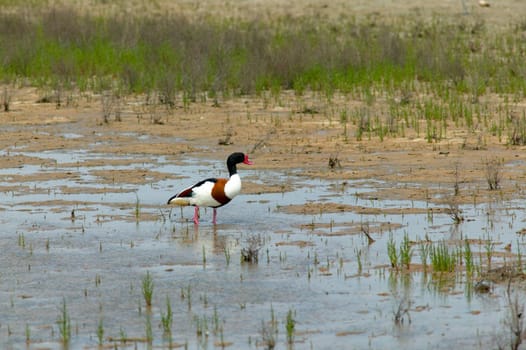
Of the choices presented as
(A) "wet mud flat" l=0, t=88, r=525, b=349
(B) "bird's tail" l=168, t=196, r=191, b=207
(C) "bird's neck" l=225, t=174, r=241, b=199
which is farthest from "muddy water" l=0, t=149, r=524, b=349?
(C) "bird's neck" l=225, t=174, r=241, b=199

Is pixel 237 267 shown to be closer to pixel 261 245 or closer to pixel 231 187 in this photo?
pixel 261 245

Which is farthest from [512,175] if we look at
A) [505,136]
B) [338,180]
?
[505,136]

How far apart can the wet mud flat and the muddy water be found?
0.8 inches

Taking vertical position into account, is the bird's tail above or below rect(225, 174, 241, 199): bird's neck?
below

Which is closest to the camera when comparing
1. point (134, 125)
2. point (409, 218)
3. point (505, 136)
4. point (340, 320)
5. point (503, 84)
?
point (340, 320)

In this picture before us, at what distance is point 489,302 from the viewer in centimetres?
810

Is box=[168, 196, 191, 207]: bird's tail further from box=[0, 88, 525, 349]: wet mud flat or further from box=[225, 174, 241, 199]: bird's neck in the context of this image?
box=[225, 174, 241, 199]: bird's neck

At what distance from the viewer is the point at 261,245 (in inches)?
390

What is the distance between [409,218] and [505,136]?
18.8ft

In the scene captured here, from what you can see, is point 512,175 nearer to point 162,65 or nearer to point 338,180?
point 338,180

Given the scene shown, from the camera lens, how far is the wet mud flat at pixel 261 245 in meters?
7.62

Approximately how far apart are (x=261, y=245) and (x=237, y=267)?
0.56 m

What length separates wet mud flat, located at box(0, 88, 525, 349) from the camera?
25.0 ft

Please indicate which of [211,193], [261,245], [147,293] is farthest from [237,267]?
[211,193]
